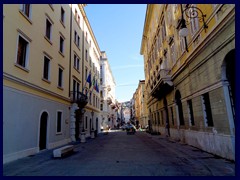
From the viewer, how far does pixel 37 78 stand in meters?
11.2

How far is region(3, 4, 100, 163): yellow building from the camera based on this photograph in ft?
27.8

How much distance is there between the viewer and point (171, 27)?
15078mm

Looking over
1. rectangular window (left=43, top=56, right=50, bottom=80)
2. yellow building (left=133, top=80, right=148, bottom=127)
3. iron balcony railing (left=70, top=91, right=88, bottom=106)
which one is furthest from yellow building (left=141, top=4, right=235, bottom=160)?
yellow building (left=133, top=80, right=148, bottom=127)

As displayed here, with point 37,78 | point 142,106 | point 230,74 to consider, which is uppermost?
point 142,106

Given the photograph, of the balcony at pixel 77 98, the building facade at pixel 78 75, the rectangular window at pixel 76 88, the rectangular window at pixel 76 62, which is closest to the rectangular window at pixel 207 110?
Result: the building facade at pixel 78 75

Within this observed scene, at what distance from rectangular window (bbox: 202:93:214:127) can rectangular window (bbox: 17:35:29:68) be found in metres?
10.5

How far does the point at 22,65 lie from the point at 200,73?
10.2 metres

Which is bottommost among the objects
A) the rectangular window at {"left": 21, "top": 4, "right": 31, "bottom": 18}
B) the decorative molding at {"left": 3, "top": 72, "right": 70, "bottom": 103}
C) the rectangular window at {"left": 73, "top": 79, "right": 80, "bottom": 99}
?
the decorative molding at {"left": 3, "top": 72, "right": 70, "bottom": 103}

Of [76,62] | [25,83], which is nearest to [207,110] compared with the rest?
[25,83]

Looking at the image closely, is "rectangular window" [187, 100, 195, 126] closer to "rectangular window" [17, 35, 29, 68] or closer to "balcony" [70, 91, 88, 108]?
"rectangular window" [17, 35, 29, 68]

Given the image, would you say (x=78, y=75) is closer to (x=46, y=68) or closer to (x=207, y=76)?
(x=46, y=68)

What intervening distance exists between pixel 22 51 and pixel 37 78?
1930mm

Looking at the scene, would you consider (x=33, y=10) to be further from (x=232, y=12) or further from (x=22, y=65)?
(x=232, y=12)

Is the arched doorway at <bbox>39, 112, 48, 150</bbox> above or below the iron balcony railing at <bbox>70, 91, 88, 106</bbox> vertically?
below
